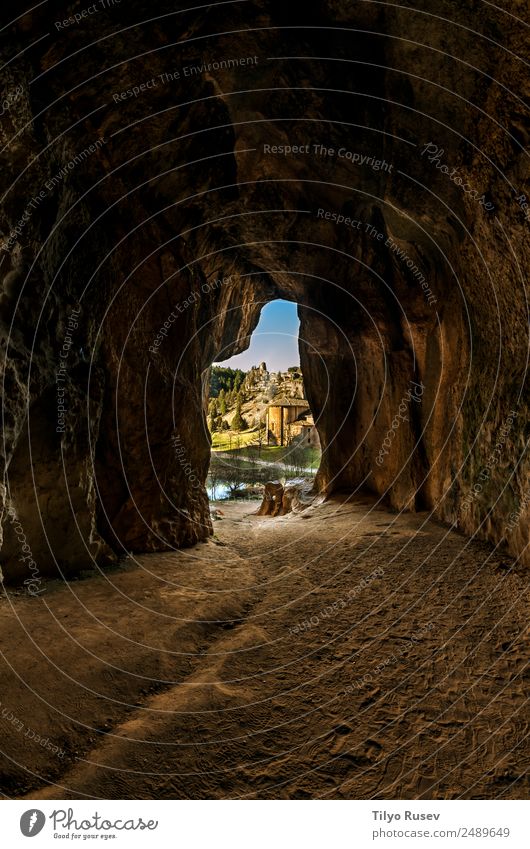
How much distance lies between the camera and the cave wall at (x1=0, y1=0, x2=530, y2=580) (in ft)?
15.9

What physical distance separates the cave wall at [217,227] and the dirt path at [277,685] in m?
1.48

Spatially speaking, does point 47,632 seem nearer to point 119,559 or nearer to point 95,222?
point 119,559

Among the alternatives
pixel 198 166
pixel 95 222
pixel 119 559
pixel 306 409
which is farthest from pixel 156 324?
pixel 306 409

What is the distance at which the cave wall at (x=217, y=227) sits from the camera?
15.9ft

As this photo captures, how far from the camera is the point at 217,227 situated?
10.9 metres

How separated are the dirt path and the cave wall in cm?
148

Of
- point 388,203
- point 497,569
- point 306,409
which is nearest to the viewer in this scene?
point 497,569

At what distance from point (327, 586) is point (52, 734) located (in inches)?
153

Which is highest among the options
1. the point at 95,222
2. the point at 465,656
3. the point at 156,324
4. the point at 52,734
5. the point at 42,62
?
the point at 42,62

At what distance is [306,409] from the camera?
56281 millimetres
